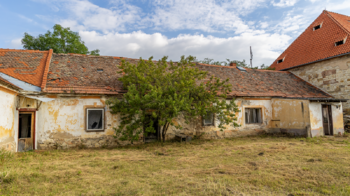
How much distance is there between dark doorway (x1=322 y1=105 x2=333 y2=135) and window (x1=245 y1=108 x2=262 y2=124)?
3.71 m

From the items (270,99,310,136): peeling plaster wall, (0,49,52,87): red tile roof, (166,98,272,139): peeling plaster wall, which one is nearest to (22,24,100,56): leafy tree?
(0,49,52,87): red tile roof

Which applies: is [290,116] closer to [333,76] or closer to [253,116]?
[253,116]

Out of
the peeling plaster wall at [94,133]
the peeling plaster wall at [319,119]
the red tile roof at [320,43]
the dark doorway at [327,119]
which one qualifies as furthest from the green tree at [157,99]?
the red tile roof at [320,43]

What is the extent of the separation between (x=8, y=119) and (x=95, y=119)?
338 cm

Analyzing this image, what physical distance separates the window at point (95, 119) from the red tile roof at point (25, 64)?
2538 millimetres

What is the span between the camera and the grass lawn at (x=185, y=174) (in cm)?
444

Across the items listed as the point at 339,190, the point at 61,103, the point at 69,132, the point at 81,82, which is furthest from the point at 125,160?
the point at 339,190

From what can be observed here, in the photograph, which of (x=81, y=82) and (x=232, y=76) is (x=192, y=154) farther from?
(x=232, y=76)

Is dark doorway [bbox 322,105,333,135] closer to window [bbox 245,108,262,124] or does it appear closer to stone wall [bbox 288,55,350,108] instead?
stone wall [bbox 288,55,350,108]

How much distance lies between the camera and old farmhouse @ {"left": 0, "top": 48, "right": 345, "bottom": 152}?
9016 mm

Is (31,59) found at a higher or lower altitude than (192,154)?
higher

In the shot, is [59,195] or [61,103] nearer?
[59,195]

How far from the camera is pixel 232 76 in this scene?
15703 mm

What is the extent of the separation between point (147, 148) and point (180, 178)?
189 inches
